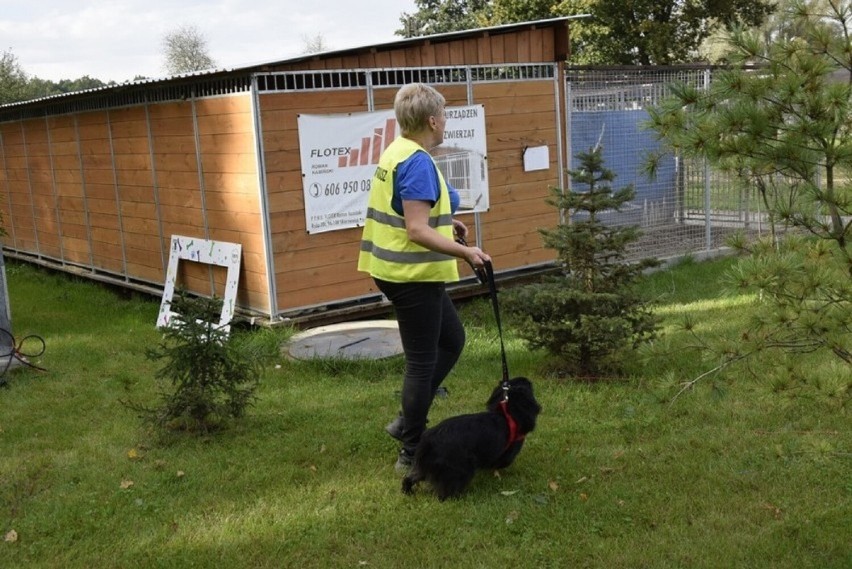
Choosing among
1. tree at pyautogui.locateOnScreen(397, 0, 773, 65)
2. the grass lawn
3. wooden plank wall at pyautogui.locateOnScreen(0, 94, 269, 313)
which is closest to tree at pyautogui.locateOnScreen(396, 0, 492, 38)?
tree at pyautogui.locateOnScreen(397, 0, 773, 65)

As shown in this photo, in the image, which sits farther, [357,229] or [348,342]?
[357,229]

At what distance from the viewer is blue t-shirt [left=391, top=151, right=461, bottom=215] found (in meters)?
3.95

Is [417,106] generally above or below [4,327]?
above

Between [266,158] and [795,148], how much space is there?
5.23 meters

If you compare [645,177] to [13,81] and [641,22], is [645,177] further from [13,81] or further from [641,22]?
[13,81]

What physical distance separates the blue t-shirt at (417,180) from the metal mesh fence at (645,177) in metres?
5.85

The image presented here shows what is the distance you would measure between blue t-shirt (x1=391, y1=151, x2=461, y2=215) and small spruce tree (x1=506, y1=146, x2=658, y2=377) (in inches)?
89.6

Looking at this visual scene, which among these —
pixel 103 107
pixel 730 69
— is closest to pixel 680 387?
pixel 730 69

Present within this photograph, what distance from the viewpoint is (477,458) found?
414cm

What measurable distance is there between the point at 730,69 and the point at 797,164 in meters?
0.43

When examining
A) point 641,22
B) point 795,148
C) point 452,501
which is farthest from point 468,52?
point 641,22

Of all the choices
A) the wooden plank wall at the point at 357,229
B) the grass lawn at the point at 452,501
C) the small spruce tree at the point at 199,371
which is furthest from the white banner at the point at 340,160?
the small spruce tree at the point at 199,371

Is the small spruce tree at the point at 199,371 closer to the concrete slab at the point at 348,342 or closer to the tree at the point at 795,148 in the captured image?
the concrete slab at the point at 348,342

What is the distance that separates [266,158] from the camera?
25.0 ft
